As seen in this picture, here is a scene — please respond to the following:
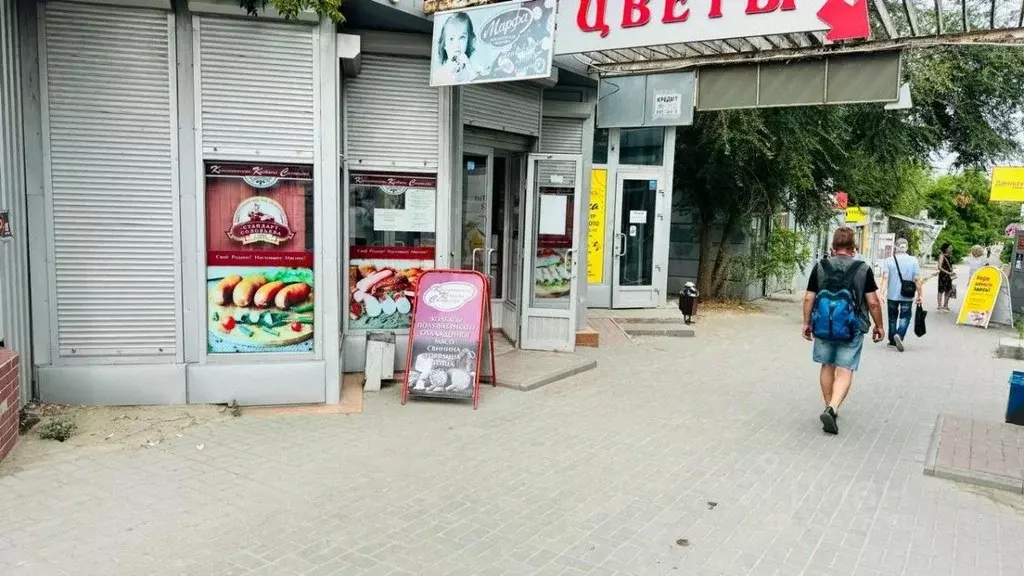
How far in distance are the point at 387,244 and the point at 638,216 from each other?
6.67m

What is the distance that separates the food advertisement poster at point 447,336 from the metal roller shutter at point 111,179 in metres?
2.07

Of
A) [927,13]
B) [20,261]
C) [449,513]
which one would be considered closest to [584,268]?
[449,513]

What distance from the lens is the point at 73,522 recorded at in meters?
3.90

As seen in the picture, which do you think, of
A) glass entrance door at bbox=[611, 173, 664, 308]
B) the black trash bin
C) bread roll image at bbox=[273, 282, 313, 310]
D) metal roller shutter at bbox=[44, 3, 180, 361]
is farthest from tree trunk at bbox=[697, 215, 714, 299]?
metal roller shutter at bbox=[44, 3, 180, 361]

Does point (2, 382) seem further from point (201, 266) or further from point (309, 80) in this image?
point (309, 80)

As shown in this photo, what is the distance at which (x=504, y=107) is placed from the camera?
8.19 meters

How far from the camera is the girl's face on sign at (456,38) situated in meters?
6.30

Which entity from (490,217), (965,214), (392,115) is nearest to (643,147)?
(490,217)

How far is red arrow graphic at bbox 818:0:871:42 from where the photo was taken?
19.5 feet

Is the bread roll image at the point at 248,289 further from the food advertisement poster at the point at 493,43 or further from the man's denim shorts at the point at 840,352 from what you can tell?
the man's denim shorts at the point at 840,352

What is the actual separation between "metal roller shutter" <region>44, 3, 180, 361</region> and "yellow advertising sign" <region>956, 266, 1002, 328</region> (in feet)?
45.5

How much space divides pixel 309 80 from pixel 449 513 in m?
3.80

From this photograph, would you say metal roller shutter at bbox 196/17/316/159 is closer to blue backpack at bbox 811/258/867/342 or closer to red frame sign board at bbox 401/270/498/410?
red frame sign board at bbox 401/270/498/410

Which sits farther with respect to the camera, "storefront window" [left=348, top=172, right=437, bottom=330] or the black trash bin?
the black trash bin
